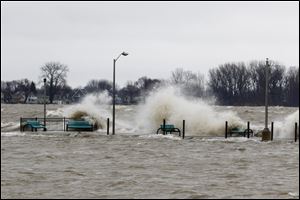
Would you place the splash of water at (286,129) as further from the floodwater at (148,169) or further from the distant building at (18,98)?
the distant building at (18,98)

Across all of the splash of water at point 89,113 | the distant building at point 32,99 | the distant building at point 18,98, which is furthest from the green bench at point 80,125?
the distant building at point 32,99

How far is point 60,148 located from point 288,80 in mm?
101921

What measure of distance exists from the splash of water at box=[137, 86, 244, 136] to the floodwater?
13.1m

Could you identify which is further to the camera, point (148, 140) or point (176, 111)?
point (176, 111)

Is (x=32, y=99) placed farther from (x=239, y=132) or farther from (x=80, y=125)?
(x=239, y=132)

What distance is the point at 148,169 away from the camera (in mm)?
21375

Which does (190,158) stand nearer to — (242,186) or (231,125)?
(242,186)

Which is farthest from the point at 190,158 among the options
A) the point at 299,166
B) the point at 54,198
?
the point at 54,198

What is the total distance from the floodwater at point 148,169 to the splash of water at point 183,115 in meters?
13.1

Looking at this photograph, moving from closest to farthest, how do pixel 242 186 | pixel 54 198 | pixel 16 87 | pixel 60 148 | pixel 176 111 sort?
pixel 54 198
pixel 242 186
pixel 60 148
pixel 176 111
pixel 16 87

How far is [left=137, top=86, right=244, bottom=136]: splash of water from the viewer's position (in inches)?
1922

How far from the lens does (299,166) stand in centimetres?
2281

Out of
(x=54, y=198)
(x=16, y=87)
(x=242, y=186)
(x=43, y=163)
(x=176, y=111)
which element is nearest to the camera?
(x=54, y=198)

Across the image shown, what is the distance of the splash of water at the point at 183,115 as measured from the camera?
160ft
